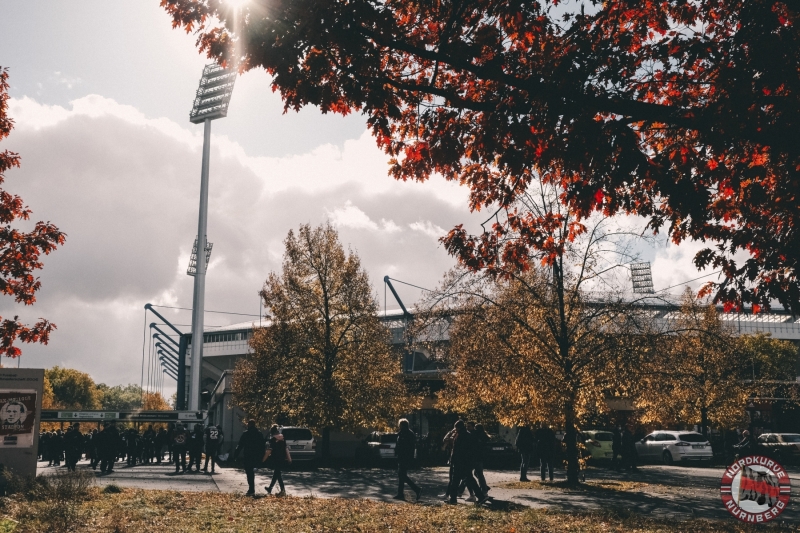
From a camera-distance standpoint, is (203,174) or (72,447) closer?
(72,447)

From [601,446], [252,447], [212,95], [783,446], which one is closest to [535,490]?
[252,447]

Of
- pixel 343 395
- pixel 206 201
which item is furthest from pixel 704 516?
pixel 206 201

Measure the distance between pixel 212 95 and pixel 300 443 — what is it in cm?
3616

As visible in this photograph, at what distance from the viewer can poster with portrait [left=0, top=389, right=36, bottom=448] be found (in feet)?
51.5

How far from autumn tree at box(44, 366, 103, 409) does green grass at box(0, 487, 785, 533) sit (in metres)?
138

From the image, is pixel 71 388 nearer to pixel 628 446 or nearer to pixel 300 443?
pixel 300 443

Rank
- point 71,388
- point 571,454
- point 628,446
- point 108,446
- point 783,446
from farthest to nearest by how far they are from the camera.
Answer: point 71,388, point 783,446, point 628,446, point 108,446, point 571,454

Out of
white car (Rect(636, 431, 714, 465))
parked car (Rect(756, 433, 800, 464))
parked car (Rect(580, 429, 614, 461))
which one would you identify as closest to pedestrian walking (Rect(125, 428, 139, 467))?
parked car (Rect(580, 429, 614, 461))

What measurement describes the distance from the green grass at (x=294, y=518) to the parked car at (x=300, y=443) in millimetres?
16394

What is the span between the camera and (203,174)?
171ft

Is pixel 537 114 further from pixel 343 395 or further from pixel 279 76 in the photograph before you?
pixel 343 395

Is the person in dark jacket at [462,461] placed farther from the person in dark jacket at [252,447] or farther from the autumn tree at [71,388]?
the autumn tree at [71,388]

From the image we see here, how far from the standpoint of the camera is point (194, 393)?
5278cm

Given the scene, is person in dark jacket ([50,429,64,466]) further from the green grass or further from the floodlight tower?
the green grass
